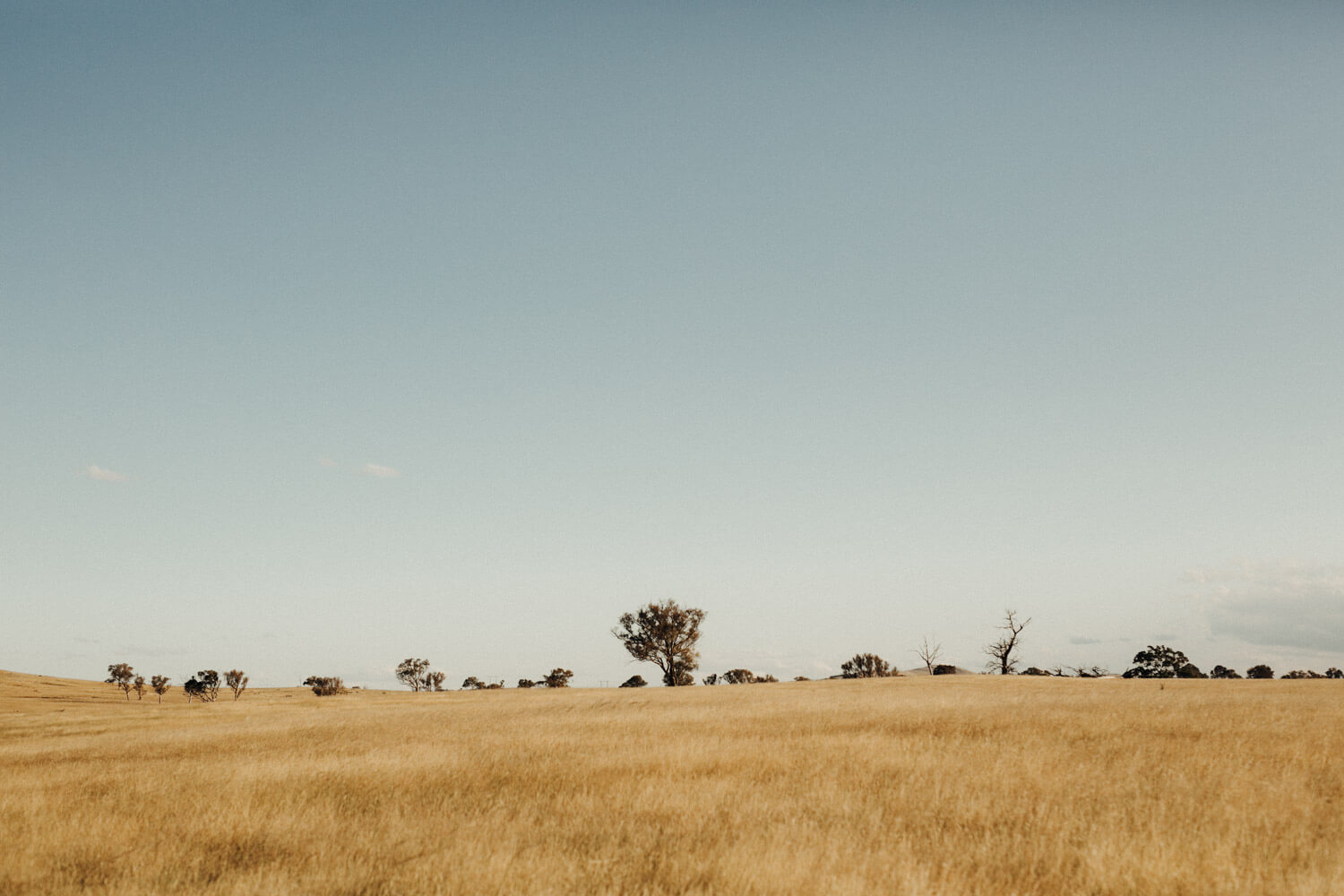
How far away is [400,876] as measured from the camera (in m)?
6.07

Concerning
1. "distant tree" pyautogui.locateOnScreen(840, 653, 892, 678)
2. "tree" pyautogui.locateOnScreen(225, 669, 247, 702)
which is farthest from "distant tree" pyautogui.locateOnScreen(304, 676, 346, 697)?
"distant tree" pyautogui.locateOnScreen(840, 653, 892, 678)

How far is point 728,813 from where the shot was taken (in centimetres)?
793

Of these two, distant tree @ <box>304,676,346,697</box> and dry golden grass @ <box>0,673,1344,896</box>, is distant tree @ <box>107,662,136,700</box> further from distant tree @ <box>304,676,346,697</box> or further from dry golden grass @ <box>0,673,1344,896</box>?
dry golden grass @ <box>0,673,1344,896</box>

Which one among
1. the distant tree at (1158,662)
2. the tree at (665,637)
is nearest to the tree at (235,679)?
the tree at (665,637)

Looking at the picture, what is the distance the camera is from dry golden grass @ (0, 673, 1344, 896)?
597cm

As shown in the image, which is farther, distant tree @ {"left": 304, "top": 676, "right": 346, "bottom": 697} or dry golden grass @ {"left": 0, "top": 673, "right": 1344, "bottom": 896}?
distant tree @ {"left": 304, "top": 676, "right": 346, "bottom": 697}

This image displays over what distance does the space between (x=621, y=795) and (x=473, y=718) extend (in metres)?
16.3

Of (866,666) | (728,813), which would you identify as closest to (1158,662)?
(866,666)

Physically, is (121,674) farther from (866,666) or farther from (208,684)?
(866,666)

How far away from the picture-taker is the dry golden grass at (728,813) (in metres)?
5.97

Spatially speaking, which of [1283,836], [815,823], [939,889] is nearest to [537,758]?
[815,823]

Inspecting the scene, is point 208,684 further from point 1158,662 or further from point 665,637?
point 1158,662

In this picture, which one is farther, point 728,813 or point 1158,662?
point 1158,662

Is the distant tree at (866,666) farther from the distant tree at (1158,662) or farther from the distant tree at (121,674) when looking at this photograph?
the distant tree at (121,674)
